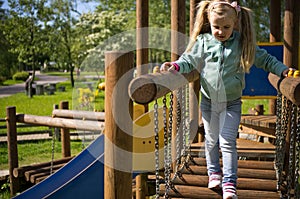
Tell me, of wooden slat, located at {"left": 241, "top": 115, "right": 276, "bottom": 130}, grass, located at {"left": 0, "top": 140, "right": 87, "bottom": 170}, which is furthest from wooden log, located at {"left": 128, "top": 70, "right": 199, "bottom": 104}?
grass, located at {"left": 0, "top": 140, "right": 87, "bottom": 170}

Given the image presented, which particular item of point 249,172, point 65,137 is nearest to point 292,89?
point 249,172

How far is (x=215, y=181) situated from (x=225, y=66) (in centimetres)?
88

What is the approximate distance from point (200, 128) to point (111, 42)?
2284 cm

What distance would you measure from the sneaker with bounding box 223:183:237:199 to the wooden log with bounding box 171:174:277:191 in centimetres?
33

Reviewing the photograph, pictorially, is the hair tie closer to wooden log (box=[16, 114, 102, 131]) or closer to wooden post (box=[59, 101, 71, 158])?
wooden log (box=[16, 114, 102, 131])

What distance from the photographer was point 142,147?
4.30 meters

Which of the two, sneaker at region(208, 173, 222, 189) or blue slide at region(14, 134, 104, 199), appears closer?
sneaker at region(208, 173, 222, 189)

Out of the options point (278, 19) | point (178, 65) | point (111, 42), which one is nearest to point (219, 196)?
point (178, 65)

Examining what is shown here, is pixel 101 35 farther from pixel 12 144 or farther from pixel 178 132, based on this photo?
pixel 178 132

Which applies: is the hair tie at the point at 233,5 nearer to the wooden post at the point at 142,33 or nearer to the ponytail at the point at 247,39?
the ponytail at the point at 247,39

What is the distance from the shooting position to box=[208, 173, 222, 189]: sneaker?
3088 millimetres

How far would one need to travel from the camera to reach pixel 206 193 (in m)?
3.05

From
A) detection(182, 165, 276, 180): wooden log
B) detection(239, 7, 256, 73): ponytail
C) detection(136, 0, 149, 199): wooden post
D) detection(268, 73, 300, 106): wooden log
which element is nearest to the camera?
detection(268, 73, 300, 106): wooden log

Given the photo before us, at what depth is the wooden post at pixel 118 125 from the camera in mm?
2186
